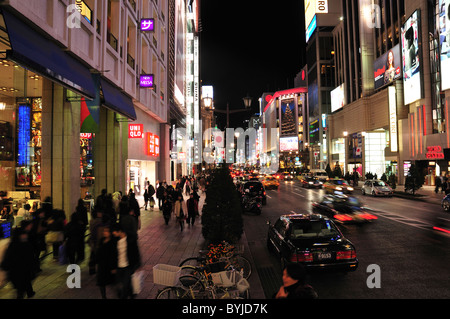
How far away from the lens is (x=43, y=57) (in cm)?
940

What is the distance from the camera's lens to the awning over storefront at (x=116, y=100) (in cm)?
1517

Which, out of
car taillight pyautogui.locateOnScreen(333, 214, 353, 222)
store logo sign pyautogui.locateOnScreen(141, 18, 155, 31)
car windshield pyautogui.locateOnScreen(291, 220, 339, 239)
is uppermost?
store logo sign pyautogui.locateOnScreen(141, 18, 155, 31)

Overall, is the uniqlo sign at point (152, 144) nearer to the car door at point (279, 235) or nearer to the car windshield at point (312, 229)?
the car door at point (279, 235)

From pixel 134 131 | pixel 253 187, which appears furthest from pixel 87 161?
pixel 253 187

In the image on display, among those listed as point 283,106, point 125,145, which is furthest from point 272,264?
point 283,106

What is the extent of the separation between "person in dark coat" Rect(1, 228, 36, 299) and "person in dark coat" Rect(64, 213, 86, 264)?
2.39 m

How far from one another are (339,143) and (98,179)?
216 ft


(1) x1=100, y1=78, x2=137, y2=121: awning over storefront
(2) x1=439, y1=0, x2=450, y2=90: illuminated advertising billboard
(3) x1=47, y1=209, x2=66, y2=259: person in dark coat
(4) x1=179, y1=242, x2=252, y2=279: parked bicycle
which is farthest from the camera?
(2) x1=439, y1=0, x2=450, y2=90: illuminated advertising billboard

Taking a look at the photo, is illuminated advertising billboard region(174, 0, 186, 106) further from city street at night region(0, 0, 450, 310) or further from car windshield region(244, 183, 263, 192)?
car windshield region(244, 183, 263, 192)

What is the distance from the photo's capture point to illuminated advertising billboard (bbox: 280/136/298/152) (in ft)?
456

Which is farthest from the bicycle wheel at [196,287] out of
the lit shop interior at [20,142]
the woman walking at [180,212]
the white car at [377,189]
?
the white car at [377,189]

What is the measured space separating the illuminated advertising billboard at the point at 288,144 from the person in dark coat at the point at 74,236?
135 metres

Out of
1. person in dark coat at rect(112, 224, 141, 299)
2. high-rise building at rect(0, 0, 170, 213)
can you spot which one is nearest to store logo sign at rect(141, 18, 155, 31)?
high-rise building at rect(0, 0, 170, 213)
